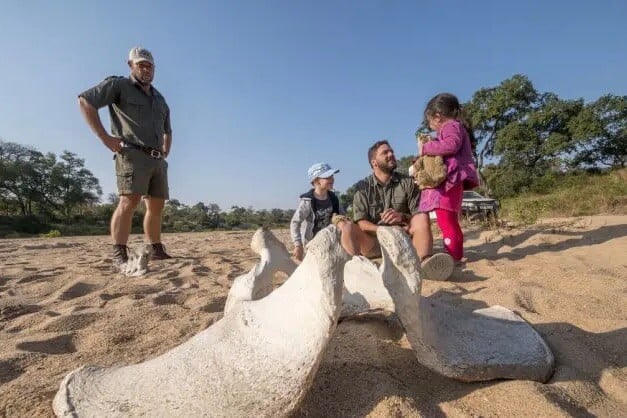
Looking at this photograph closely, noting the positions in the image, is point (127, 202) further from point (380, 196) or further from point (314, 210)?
point (380, 196)

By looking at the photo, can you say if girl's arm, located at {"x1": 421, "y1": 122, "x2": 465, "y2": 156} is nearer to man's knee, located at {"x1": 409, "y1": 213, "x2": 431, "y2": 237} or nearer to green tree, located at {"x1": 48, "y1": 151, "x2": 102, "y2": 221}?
man's knee, located at {"x1": 409, "y1": 213, "x2": 431, "y2": 237}

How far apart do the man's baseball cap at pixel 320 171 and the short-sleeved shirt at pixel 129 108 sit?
1492 mm

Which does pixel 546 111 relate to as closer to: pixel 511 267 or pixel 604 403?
pixel 511 267

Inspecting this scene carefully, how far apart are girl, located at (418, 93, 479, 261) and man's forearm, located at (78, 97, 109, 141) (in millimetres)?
2665

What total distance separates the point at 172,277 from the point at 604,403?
2.72 meters

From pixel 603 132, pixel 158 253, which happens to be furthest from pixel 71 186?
pixel 603 132

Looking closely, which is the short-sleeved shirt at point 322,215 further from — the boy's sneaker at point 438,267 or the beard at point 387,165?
the boy's sneaker at point 438,267

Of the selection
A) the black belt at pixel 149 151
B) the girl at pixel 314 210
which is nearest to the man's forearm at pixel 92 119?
the black belt at pixel 149 151

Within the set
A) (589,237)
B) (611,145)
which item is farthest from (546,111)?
(589,237)

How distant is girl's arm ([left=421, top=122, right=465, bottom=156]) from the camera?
2.70 meters

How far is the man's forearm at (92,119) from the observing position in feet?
9.98

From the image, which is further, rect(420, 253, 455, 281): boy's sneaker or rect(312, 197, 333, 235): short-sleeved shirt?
rect(312, 197, 333, 235): short-sleeved shirt

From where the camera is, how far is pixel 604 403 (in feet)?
3.33

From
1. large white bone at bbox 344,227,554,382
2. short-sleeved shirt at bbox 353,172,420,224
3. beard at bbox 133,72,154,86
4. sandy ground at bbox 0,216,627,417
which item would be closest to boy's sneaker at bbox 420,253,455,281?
sandy ground at bbox 0,216,627,417
